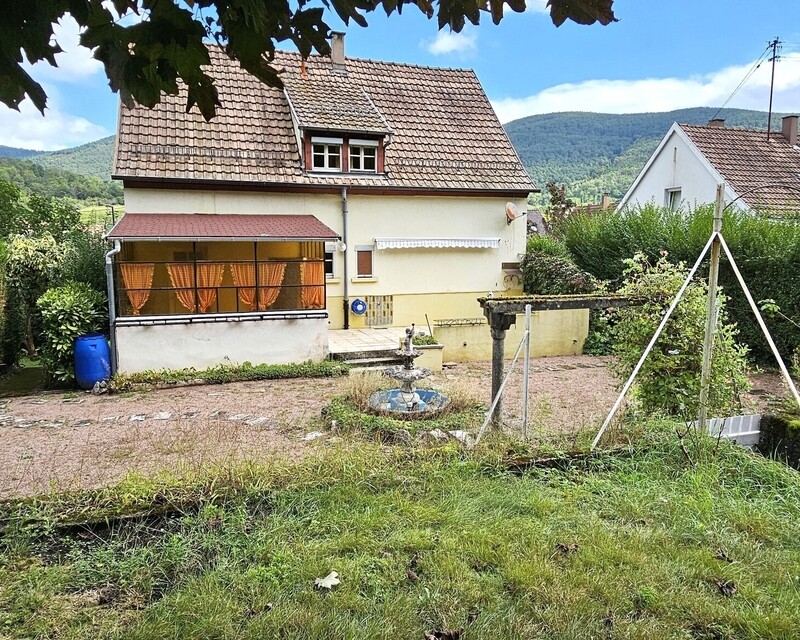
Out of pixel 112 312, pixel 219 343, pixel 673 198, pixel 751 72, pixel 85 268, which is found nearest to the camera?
pixel 112 312

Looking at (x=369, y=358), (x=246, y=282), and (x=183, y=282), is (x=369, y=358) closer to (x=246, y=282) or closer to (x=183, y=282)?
(x=246, y=282)

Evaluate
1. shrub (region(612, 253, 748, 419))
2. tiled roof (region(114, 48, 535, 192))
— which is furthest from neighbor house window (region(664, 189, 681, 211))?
shrub (region(612, 253, 748, 419))

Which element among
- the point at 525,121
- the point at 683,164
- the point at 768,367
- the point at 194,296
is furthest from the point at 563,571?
the point at 525,121

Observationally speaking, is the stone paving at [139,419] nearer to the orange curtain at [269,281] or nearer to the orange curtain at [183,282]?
the orange curtain at [183,282]

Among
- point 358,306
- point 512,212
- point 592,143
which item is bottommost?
point 358,306

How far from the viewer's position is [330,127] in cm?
1583

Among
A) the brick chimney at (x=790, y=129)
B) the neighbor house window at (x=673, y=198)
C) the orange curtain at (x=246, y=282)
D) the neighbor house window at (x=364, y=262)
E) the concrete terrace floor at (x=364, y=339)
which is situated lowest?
the concrete terrace floor at (x=364, y=339)

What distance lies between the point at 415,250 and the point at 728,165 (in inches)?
521

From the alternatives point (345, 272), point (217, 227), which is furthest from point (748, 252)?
point (217, 227)

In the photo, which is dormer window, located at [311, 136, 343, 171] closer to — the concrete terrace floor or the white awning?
the white awning

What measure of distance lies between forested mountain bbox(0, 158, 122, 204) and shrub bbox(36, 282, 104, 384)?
38309mm

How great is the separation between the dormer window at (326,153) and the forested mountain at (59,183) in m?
36.3

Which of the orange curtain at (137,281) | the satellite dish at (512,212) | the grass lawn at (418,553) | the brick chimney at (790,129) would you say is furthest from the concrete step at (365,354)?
the brick chimney at (790,129)

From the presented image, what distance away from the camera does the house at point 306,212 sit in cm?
1288
